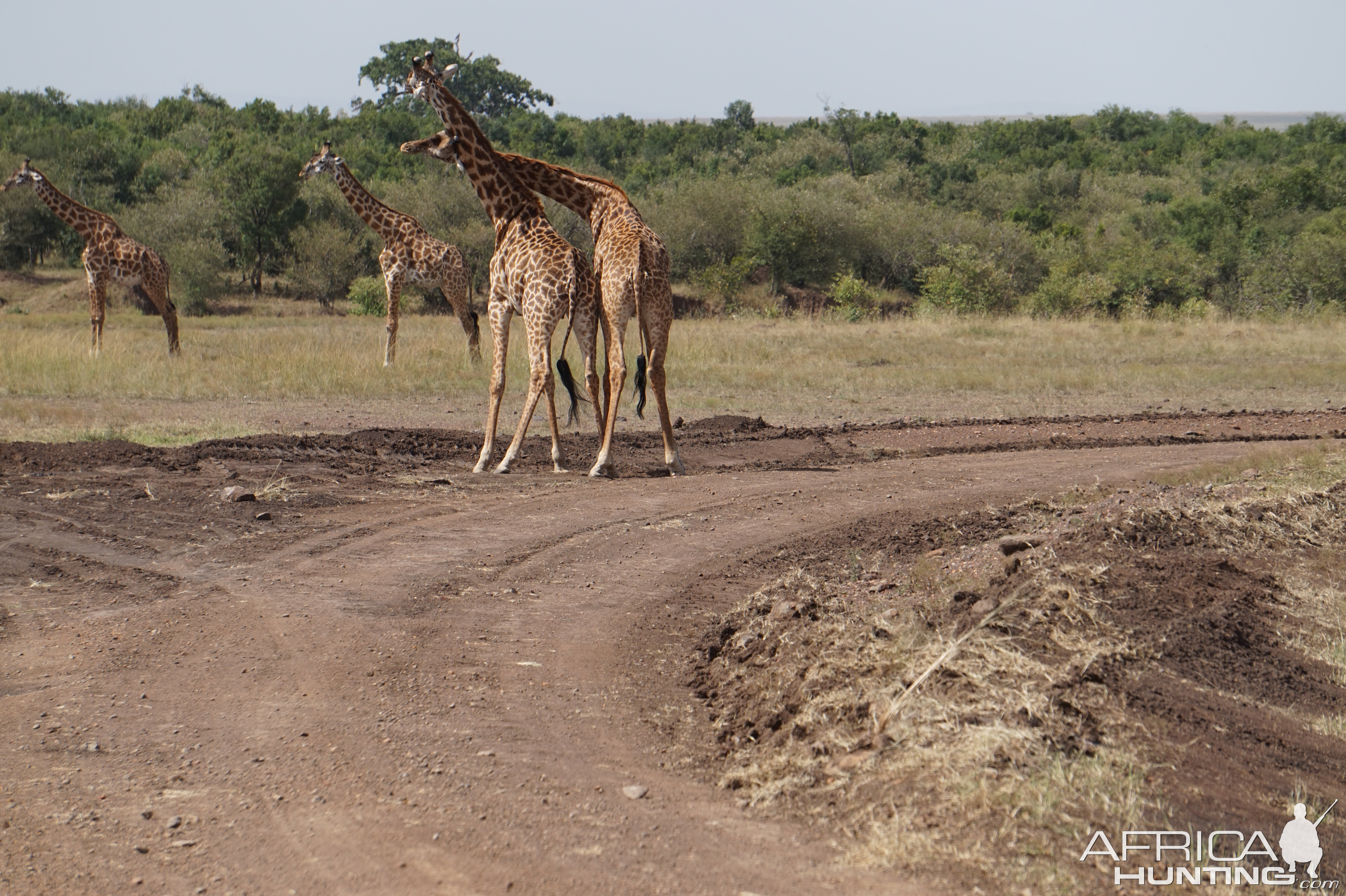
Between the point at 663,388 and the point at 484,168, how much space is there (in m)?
2.72

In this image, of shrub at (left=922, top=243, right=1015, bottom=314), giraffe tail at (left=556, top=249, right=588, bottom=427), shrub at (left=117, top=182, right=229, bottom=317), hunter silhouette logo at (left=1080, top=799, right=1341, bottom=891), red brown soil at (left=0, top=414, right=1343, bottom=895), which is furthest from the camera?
shrub at (left=922, top=243, right=1015, bottom=314)

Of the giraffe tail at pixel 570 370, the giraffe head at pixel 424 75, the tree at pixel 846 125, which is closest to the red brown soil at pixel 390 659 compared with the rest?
the giraffe tail at pixel 570 370

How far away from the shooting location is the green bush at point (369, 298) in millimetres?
27984

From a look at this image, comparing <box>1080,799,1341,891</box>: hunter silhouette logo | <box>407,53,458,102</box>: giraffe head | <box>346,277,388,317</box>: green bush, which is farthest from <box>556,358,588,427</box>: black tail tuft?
<box>346,277,388,317</box>: green bush

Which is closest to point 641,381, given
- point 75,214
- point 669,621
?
point 669,621

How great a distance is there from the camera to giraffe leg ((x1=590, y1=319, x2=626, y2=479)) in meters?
9.40

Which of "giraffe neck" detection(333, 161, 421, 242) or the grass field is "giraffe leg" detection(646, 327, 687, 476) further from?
"giraffe neck" detection(333, 161, 421, 242)

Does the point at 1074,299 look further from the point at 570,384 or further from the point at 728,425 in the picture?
the point at 570,384

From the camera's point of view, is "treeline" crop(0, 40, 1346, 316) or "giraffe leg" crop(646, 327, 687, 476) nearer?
"giraffe leg" crop(646, 327, 687, 476)

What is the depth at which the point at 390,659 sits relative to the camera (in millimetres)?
5141

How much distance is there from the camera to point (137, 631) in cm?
547

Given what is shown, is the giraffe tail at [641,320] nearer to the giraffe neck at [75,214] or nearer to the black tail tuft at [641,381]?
the black tail tuft at [641,381]

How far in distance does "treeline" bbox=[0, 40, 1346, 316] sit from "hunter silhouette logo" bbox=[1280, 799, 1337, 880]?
829 inches

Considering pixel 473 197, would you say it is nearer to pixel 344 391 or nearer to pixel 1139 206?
pixel 344 391
